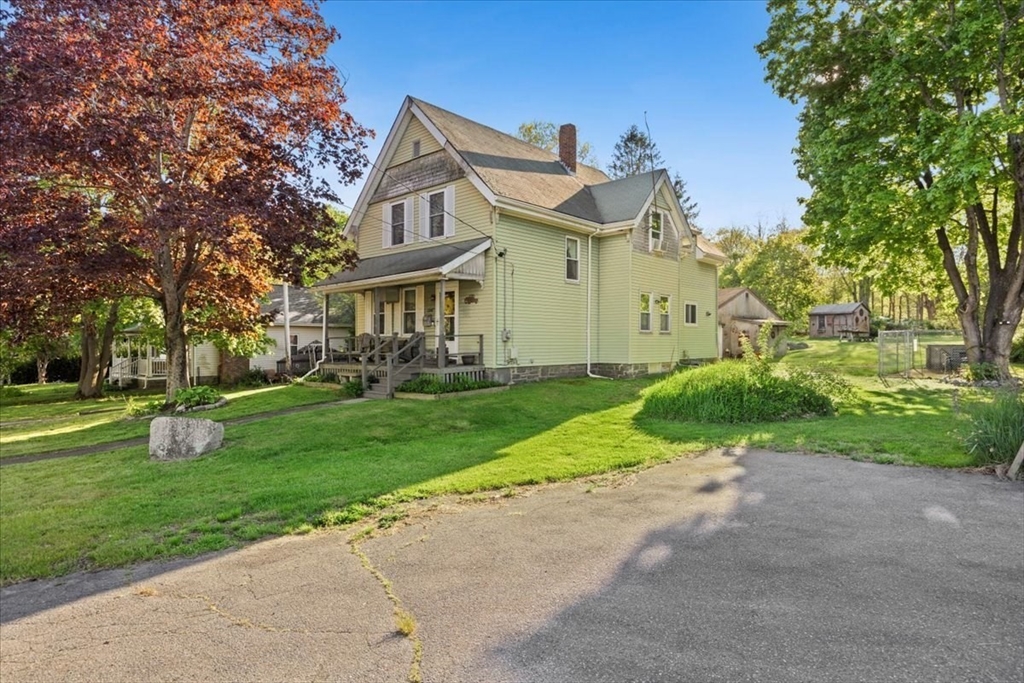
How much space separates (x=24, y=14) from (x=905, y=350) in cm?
2522

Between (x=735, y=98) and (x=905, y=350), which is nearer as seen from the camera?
(x=735, y=98)

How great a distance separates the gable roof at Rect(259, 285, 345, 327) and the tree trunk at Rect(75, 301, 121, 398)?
20.9 feet

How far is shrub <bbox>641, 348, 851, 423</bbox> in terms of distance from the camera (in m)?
10.7

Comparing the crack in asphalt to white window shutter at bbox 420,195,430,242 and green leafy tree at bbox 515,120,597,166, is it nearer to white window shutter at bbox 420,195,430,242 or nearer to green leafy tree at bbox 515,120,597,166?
white window shutter at bbox 420,195,430,242

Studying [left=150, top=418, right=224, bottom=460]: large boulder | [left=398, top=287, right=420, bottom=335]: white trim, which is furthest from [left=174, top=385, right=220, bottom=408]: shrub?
[left=398, top=287, right=420, bottom=335]: white trim

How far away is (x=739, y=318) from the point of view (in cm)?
3456

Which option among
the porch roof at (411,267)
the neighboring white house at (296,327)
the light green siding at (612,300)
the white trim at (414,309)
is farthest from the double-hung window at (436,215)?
the neighboring white house at (296,327)

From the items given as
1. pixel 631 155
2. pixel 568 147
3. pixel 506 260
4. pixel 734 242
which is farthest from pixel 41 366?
pixel 734 242

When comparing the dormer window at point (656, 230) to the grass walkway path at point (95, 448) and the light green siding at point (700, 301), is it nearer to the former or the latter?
the light green siding at point (700, 301)

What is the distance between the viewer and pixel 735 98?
17.6 meters

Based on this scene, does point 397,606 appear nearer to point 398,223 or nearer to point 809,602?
point 809,602

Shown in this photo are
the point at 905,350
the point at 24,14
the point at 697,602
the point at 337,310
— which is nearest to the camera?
the point at 697,602

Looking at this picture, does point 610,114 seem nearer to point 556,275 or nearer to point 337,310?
point 556,275

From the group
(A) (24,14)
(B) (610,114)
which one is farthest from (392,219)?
(A) (24,14)
